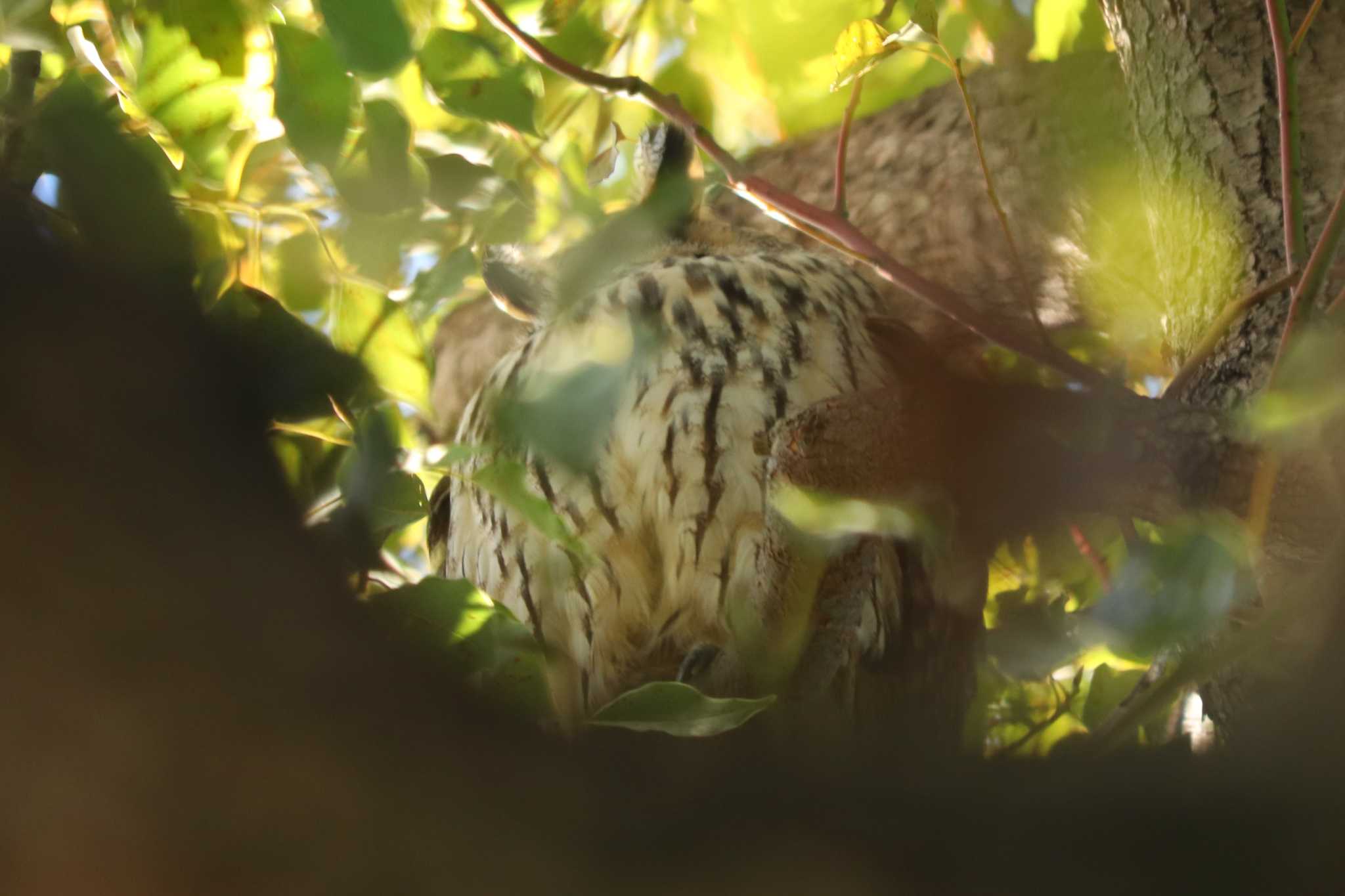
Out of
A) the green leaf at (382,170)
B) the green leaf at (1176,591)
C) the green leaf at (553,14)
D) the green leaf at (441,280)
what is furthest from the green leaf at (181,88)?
the green leaf at (1176,591)

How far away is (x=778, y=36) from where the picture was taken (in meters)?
1.32

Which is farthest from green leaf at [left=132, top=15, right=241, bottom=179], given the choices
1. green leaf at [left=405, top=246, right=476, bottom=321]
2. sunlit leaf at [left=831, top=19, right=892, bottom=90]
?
sunlit leaf at [left=831, top=19, right=892, bottom=90]

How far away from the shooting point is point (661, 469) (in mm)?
1196

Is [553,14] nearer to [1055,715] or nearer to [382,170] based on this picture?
[382,170]

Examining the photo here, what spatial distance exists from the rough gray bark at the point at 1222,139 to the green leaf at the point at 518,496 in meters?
0.55

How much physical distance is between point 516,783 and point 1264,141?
3.04 feet

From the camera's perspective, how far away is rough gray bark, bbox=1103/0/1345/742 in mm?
1021

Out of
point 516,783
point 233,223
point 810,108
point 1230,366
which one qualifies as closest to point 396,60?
point 233,223

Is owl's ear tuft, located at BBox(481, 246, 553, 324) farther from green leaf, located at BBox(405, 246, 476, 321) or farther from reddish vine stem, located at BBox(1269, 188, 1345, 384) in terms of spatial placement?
reddish vine stem, located at BBox(1269, 188, 1345, 384)

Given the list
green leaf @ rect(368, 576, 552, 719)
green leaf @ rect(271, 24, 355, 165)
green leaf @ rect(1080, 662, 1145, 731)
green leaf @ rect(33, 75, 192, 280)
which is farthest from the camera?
green leaf @ rect(1080, 662, 1145, 731)

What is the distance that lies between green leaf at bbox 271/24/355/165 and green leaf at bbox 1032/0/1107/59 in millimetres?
981

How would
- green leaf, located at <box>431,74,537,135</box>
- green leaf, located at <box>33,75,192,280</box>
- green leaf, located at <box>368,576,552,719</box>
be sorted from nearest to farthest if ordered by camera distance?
green leaf, located at <box>33,75,192,280</box>, green leaf, located at <box>368,576,552,719</box>, green leaf, located at <box>431,74,537,135</box>

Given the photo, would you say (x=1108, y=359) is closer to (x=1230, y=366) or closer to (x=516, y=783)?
(x=1230, y=366)

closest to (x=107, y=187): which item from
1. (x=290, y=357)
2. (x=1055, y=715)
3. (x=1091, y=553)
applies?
(x=290, y=357)
